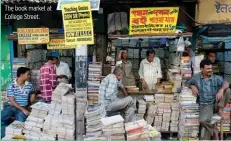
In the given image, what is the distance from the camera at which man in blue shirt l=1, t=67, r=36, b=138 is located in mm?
8987

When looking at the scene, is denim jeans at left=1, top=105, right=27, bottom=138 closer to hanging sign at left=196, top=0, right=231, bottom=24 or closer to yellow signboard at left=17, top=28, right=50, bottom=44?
yellow signboard at left=17, top=28, right=50, bottom=44

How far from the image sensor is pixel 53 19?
37.5ft

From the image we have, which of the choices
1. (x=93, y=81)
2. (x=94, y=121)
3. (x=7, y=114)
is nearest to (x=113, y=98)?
(x=94, y=121)

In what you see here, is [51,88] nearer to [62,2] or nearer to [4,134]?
[4,134]

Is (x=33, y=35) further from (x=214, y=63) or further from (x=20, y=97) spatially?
(x=214, y=63)

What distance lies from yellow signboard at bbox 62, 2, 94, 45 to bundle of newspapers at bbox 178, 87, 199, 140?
2.58 m

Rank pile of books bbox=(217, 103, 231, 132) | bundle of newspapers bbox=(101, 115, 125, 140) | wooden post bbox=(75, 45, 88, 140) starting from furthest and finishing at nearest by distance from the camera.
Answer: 1. pile of books bbox=(217, 103, 231, 132)
2. wooden post bbox=(75, 45, 88, 140)
3. bundle of newspapers bbox=(101, 115, 125, 140)

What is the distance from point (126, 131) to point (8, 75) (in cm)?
541

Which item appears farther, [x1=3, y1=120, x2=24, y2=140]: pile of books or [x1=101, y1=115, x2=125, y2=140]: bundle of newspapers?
A: [x1=3, y1=120, x2=24, y2=140]: pile of books

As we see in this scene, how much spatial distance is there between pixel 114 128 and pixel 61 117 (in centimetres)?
158

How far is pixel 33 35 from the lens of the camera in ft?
32.2

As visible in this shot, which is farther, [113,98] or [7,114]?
[7,114]

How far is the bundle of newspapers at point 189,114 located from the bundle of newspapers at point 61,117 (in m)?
2.58

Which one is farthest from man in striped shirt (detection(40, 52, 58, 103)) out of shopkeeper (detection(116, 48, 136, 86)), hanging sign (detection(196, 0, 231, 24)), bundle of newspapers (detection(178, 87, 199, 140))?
hanging sign (detection(196, 0, 231, 24))
